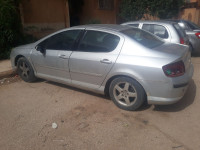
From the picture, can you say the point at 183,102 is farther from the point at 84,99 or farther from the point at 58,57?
the point at 58,57

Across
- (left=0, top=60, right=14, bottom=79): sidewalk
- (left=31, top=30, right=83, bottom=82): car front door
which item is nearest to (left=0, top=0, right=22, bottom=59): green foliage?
(left=0, top=60, right=14, bottom=79): sidewalk

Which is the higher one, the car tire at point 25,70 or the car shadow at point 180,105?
the car tire at point 25,70

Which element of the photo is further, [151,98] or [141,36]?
[141,36]

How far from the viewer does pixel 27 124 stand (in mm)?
3227

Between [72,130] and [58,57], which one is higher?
[58,57]

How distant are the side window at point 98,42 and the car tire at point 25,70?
70.7 inches

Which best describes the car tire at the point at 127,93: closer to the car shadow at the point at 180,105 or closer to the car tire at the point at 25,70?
the car shadow at the point at 180,105

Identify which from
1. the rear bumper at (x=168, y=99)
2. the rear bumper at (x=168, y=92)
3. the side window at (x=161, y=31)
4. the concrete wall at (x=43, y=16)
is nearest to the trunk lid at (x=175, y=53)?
the rear bumper at (x=168, y=92)

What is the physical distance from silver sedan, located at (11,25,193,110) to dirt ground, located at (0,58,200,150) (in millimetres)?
331

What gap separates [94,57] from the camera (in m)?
3.62

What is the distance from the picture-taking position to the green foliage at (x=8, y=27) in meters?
6.76

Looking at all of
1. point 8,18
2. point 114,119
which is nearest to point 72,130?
point 114,119

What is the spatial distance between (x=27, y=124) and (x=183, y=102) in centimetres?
304

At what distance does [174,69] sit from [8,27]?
20.8 ft
